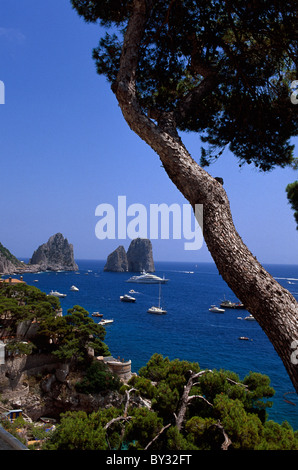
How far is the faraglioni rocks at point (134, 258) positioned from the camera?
373ft

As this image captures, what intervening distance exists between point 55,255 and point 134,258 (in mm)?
29653

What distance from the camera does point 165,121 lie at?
10.3 feet

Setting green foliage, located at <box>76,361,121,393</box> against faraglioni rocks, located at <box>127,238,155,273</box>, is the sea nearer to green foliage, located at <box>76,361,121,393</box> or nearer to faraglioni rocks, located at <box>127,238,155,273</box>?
green foliage, located at <box>76,361,121,393</box>

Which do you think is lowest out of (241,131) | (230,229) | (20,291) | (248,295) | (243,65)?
(20,291)

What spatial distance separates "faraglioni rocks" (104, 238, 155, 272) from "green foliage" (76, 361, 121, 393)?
95.4m

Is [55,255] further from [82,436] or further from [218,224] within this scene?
[218,224]

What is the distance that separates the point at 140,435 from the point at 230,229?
367 cm

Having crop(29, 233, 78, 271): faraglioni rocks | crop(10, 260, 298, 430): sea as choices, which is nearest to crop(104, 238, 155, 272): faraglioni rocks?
crop(29, 233, 78, 271): faraglioni rocks

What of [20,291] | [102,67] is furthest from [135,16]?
[20,291]

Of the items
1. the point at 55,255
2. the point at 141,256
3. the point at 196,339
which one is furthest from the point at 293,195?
the point at 55,255

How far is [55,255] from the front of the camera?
112938 mm

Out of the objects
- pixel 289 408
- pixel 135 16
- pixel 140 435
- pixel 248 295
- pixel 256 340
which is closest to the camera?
pixel 248 295

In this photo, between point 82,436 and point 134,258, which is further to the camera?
point 134,258
